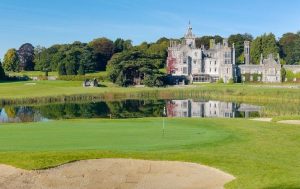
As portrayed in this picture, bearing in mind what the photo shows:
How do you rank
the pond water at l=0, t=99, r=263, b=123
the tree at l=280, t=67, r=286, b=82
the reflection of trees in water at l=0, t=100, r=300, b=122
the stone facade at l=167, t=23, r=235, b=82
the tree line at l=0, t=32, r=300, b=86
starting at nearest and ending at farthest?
the reflection of trees in water at l=0, t=100, r=300, b=122 < the pond water at l=0, t=99, r=263, b=123 < the tree line at l=0, t=32, r=300, b=86 < the tree at l=280, t=67, r=286, b=82 < the stone facade at l=167, t=23, r=235, b=82

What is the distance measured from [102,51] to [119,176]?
136605mm

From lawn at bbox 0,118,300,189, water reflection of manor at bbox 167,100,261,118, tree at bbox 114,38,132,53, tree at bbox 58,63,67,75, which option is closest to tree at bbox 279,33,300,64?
tree at bbox 114,38,132,53

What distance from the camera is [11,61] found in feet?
487

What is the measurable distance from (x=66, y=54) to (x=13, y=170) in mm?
116084

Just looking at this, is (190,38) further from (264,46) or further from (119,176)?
(119,176)

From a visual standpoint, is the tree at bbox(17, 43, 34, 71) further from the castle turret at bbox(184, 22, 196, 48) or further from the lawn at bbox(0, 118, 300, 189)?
the lawn at bbox(0, 118, 300, 189)

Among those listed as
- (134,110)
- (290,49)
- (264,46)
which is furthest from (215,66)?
Result: (134,110)

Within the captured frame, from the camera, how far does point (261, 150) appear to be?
18219 millimetres

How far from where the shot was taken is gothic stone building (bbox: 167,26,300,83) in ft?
341

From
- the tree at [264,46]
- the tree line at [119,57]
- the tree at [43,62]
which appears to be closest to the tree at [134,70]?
the tree line at [119,57]

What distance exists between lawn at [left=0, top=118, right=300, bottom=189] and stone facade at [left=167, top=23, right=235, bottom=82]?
83681 mm

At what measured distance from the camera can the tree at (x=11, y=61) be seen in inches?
5802

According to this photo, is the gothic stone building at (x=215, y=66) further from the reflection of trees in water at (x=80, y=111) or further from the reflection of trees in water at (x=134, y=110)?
the reflection of trees in water at (x=80, y=111)

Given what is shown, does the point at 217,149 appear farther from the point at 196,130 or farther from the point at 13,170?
the point at 13,170
